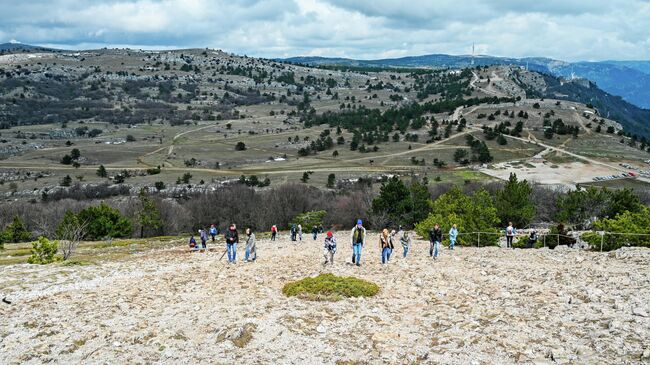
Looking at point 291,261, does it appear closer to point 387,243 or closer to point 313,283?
point 387,243

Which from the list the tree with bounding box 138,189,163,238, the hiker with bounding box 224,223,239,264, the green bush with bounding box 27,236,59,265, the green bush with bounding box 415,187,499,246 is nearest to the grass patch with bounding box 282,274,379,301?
the hiker with bounding box 224,223,239,264

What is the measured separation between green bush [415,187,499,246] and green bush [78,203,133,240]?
31044 millimetres

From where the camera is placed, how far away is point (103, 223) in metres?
50.1

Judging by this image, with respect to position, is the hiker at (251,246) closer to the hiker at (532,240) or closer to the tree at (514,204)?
the hiker at (532,240)

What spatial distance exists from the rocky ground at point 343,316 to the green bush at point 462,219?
11.1 m

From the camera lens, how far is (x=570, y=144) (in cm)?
12556

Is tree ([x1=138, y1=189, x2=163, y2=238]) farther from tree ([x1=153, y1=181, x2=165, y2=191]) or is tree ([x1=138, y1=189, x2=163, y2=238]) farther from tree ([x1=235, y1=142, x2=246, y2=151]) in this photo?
tree ([x1=235, y1=142, x2=246, y2=151])

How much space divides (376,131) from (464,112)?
3567cm

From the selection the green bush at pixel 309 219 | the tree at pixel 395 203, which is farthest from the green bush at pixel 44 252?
the tree at pixel 395 203

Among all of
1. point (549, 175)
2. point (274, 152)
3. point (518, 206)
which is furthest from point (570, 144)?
point (518, 206)

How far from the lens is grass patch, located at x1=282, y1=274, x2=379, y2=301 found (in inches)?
642

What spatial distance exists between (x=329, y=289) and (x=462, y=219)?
20020 millimetres

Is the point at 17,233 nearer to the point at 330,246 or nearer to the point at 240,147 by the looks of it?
the point at 330,246

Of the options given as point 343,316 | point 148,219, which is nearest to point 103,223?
point 148,219
